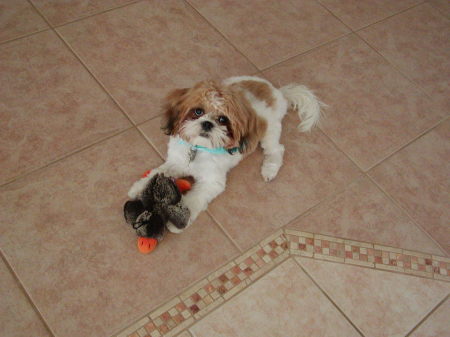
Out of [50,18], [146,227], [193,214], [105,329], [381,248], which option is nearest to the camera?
[105,329]

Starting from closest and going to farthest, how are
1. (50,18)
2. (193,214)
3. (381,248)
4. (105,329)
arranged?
1. (105,329)
2. (193,214)
3. (381,248)
4. (50,18)

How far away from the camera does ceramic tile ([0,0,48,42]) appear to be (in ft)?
6.98

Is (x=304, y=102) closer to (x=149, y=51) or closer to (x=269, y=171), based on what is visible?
(x=269, y=171)

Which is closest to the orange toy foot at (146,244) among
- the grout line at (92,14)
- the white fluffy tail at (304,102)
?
the white fluffy tail at (304,102)

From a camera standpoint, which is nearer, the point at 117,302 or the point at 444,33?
the point at 117,302

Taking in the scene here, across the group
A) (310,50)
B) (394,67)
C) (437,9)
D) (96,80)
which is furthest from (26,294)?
(437,9)

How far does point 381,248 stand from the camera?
1.77 m

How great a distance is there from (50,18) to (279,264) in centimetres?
184

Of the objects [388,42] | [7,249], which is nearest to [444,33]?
[388,42]

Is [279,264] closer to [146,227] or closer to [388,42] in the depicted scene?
[146,227]

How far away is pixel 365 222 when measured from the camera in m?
1.83

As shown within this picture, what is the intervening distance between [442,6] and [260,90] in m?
2.15

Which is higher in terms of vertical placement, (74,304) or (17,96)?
(17,96)

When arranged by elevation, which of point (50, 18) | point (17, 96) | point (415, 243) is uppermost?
point (50, 18)
